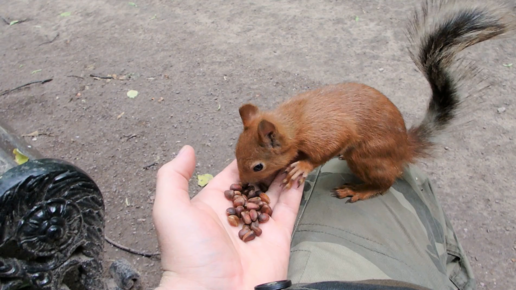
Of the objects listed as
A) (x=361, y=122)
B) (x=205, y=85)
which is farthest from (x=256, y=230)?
(x=205, y=85)

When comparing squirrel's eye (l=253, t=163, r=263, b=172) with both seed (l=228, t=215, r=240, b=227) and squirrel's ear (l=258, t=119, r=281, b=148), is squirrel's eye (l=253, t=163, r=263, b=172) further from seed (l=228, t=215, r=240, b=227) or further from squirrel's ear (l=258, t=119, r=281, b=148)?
seed (l=228, t=215, r=240, b=227)

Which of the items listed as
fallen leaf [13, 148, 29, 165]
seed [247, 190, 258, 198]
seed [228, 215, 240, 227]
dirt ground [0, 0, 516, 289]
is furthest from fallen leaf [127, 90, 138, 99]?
seed [228, 215, 240, 227]

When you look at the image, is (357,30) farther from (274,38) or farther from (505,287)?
(505,287)

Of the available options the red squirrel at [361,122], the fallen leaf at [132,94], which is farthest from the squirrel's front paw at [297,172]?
the fallen leaf at [132,94]

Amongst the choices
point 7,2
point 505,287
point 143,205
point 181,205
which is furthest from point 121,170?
point 7,2

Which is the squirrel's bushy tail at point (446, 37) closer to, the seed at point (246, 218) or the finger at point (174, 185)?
the seed at point (246, 218)

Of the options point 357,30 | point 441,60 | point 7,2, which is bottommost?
point 7,2
